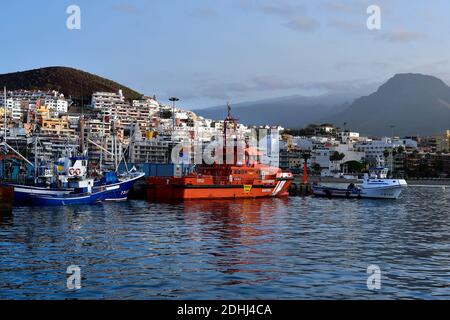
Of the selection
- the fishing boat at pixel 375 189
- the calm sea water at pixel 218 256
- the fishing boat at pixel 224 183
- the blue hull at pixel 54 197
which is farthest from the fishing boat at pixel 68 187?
the fishing boat at pixel 375 189

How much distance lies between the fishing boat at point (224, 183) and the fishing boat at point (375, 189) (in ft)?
26.3

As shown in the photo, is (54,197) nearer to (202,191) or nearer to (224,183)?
(202,191)

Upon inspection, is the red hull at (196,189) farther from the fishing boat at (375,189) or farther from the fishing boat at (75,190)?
the fishing boat at (375,189)

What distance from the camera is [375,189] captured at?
71188 millimetres

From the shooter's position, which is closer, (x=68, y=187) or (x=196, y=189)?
(x=68, y=187)

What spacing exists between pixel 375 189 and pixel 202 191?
23.4 m

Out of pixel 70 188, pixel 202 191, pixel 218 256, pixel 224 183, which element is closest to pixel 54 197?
pixel 70 188

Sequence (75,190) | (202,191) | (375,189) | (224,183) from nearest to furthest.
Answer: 1. (75,190)
2. (202,191)
3. (224,183)
4. (375,189)

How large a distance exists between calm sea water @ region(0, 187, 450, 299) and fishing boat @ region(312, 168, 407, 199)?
2911cm

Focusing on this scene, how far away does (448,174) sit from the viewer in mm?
179000

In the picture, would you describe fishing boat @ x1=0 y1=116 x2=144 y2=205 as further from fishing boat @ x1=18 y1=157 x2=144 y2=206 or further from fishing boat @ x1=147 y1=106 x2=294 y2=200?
fishing boat @ x1=147 y1=106 x2=294 y2=200

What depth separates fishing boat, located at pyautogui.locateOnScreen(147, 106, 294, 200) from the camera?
62.8 meters
